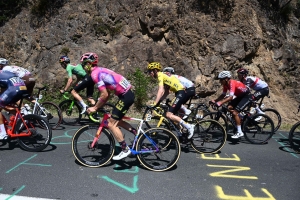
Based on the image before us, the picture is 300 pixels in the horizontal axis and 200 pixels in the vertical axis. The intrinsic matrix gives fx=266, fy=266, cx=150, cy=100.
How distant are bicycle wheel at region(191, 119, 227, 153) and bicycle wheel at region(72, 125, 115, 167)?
2.00 meters

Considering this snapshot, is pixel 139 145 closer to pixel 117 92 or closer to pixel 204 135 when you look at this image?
pixel 117 92

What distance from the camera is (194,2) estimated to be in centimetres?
1264

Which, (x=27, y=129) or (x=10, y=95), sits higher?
(x=10, y=95)

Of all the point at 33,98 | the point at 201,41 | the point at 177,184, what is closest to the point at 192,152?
the point at 177,184

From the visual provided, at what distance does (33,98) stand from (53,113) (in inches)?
27.6

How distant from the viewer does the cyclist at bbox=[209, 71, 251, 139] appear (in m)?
6.77

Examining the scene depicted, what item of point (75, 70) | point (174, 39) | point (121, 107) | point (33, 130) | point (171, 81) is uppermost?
point (174, 39)

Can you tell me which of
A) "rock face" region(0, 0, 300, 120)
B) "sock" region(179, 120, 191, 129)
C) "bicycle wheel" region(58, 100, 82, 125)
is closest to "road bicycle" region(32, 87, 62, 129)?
"bicycle wheel" region(58, 100, 82, 125)

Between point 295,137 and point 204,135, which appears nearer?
point 204,135

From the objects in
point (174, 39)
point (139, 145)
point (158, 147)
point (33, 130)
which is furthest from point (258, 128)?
point (174, 39)

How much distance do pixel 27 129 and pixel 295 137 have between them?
6.44 meters

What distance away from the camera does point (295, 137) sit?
6.85 m

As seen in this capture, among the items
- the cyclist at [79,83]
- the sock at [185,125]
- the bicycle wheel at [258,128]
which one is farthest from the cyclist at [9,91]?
the bicycle wheel at [258,128]

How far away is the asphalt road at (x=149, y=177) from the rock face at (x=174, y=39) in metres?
6.50
